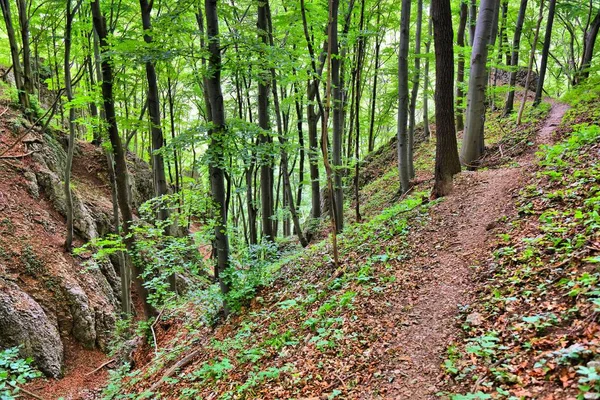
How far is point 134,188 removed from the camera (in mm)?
16812

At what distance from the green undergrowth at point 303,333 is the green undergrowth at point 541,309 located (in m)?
1.18

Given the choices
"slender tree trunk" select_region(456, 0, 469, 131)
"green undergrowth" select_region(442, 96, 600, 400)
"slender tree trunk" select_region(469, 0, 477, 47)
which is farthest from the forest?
"slender tree trunk" select_region(469, 0, 477, 47)

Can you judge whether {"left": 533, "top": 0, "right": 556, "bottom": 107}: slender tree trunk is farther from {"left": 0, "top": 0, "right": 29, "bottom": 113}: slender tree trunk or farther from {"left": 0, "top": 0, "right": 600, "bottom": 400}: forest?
{"left": 0, "top": 0, "right": 29, "bottom": 113}: slender tree trunk

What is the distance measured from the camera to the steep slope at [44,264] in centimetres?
808

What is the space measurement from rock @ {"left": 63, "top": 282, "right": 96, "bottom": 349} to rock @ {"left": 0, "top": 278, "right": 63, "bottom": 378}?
703mm

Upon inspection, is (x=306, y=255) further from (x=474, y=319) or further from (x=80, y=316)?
(x=80, y=316)

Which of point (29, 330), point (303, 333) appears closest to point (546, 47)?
point (303, 333)

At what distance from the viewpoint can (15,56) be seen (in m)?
11.2

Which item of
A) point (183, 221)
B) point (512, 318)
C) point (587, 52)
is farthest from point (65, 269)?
point (587, 52)

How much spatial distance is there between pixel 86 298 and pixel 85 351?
1432mm

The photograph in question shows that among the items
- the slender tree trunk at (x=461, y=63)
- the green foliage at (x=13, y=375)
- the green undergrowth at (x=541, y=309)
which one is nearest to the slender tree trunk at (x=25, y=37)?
the green foliage at (x=13, y=375)

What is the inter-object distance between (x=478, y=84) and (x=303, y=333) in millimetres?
7524

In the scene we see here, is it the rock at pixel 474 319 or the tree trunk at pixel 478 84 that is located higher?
the tree trunk at pixel 478 84

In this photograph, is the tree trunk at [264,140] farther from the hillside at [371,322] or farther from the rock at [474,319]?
the rock at [474,319]
